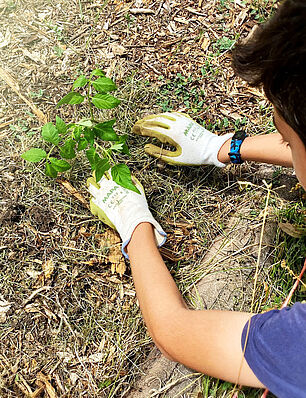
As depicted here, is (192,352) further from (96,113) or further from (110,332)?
(96,113)

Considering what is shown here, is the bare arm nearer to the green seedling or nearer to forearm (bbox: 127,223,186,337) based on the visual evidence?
forearm (bbox: 127,223,186,337)

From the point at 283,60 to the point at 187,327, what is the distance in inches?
36.6

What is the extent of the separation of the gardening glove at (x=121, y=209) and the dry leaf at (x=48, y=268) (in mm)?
306

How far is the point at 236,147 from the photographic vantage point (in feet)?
6.76

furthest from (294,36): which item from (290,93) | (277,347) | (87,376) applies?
(87,376)

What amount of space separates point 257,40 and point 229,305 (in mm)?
1165

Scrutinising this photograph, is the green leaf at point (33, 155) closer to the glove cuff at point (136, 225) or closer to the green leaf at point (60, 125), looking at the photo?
the green leaf at point (60, 125)

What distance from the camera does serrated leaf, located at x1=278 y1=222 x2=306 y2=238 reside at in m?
1.96

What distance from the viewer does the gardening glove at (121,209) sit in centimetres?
190

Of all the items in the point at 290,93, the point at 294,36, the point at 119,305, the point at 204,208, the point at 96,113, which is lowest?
the point at 119,305

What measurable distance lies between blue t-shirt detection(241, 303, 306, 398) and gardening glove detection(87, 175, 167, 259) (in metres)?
0.71

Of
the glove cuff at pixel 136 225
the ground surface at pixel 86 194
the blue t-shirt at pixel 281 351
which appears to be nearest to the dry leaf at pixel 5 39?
the ground surface at pixel 86 194

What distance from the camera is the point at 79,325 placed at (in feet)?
6.36

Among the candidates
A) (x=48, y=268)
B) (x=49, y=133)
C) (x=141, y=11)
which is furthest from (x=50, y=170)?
(x=141, y=11)
